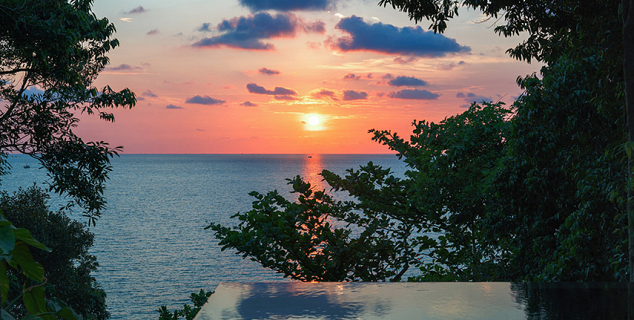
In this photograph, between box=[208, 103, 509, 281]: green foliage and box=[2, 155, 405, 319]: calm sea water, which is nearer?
box=[208, 103, 509, 281]: green foliage

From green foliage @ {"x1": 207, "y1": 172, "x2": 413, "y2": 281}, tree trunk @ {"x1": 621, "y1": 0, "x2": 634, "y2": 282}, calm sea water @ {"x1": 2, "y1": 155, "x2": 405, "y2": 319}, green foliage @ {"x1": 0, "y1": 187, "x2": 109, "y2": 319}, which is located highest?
tree trunk @ {"x1": 621, "y1": 0, "x2": 634, "y2": 282}

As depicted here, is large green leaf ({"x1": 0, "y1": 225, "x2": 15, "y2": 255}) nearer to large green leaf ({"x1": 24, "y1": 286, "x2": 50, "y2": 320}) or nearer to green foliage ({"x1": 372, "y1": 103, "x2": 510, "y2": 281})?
large green leaf ({"x1": 24, "y1": 286, "x2": 50, "y2": 320})

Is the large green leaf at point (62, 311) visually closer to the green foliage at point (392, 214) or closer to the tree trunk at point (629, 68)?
the tree trunk at point (629, 68)

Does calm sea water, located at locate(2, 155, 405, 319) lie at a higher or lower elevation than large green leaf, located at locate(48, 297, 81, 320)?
lower

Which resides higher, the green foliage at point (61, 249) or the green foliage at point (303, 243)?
the green foliage at point (303, 243)

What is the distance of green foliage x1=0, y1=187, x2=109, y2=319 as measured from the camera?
63.7 feet

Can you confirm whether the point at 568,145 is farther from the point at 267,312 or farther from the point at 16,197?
the point at 16,197

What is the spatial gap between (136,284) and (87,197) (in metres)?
21.7

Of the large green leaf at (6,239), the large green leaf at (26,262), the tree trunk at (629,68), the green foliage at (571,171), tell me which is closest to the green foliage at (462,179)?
the green foliage at (571,171)

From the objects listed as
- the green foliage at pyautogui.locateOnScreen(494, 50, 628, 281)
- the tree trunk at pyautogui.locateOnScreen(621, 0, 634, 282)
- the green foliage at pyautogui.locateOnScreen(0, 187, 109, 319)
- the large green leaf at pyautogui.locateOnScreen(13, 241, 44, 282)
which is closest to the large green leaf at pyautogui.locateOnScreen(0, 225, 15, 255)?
the large green leaf at pyautogui.locateOnScreen(13, 241, 44, 282)

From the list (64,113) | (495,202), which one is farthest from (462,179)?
(64,113)

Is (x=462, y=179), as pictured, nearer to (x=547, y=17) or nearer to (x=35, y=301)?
(x=547, y=17)

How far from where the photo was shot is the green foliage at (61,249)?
19406 millimetres

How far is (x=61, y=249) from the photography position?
20234mm
